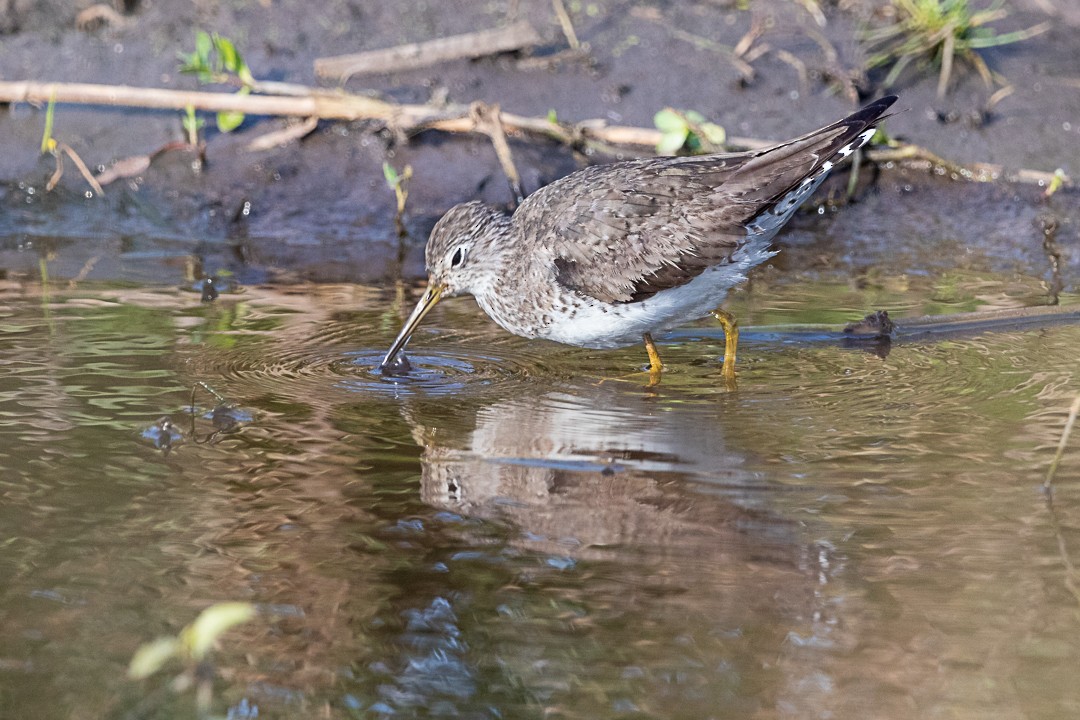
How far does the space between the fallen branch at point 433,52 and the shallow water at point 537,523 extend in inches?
145

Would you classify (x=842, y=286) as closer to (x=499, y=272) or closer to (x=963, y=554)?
(x=499, y=272)

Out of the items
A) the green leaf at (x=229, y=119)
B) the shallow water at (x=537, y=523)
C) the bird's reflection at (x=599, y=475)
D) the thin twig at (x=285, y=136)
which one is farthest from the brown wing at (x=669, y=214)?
the green leaf at (x=229, y=119)

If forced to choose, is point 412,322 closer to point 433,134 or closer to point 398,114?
point 398,114

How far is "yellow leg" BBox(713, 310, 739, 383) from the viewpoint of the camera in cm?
698

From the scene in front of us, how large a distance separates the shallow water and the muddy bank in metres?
2.22

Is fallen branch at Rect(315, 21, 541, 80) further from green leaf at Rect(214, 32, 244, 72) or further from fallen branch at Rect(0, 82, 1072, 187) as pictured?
green leaf at Rect(214, 32, 244, 72)

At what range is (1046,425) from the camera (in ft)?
19.6

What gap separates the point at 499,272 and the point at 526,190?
2.79 metres

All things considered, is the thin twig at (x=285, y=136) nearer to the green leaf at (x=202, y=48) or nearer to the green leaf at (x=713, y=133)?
the green leaf at (x=202, y=48)

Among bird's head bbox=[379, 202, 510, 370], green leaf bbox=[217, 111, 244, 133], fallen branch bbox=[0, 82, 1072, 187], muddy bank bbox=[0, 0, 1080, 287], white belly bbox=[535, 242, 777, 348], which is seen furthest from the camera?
green leaf bbox=[217, 111, 244, 133]

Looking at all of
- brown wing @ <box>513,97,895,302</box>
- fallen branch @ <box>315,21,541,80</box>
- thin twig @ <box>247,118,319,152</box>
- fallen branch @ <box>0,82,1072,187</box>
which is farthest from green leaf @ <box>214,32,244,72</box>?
brown wing @ <box>513,97,895,302</box>

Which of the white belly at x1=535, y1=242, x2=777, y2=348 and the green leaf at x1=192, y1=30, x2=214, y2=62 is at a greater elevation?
the green leaf at x1=192, y1=30, x2=214, y2=62

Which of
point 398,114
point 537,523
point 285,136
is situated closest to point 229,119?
point 285,136

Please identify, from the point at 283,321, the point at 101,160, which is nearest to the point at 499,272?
the point at 283,321
